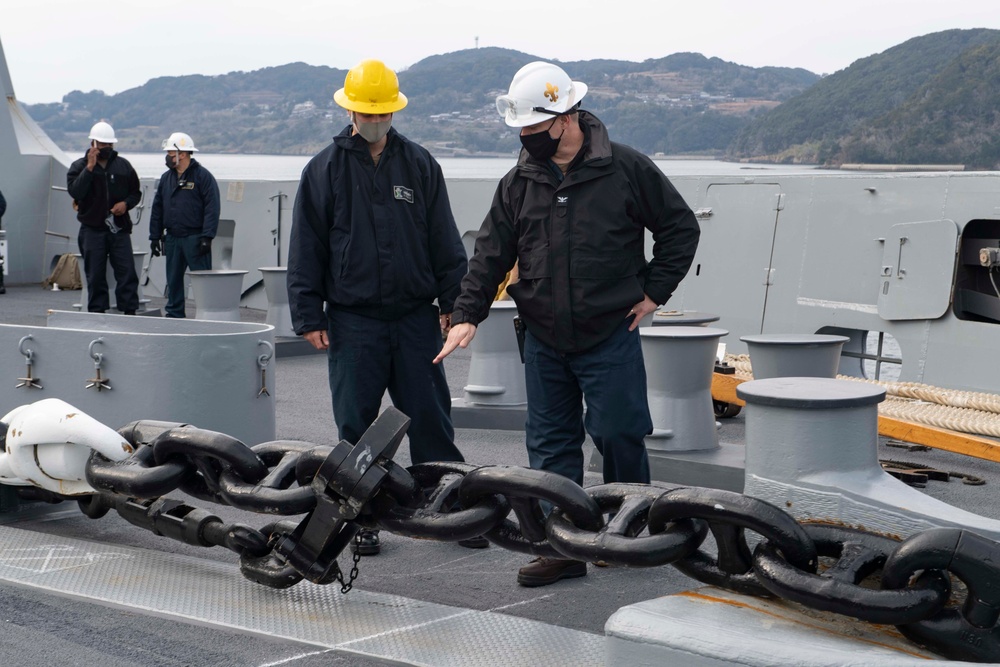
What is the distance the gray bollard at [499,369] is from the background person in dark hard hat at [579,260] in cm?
283

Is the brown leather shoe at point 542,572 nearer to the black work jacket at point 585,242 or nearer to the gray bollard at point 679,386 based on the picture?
the black work jacket at point 585,242

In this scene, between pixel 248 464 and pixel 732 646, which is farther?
pixel 248 464

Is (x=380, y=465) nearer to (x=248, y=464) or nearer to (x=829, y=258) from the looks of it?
(x=248, y=464)

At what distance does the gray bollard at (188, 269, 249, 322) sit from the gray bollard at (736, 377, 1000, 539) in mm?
8907

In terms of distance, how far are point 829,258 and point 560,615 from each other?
5.59 meters

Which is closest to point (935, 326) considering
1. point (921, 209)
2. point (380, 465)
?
point (921, 209)

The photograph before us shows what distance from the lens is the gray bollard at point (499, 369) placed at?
694cm

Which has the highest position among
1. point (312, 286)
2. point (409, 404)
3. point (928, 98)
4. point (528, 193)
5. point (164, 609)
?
point (928, 98)

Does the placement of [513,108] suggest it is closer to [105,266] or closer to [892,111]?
[105,266]

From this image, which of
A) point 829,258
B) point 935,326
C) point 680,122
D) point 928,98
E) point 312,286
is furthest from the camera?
point 680,122

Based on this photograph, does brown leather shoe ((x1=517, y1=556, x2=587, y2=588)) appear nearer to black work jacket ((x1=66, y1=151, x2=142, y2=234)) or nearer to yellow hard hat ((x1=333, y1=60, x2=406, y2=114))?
yellow hard hat ((x1=333, y1=60, x2=406, y2=114))

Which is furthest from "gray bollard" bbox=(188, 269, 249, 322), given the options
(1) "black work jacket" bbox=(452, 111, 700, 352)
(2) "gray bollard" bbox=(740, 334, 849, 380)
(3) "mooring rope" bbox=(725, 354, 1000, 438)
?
(1) "black work jacket" bbox=(452, 111, 700, 352)

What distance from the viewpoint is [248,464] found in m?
3.28

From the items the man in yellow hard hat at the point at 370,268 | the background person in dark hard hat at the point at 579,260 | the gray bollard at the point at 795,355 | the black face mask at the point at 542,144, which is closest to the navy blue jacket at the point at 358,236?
the man in yellow hard hat at the point at 370,268
